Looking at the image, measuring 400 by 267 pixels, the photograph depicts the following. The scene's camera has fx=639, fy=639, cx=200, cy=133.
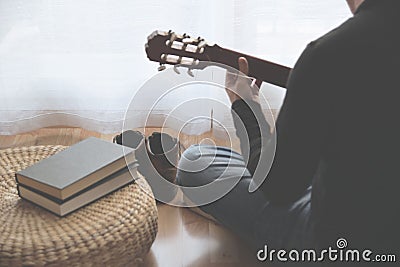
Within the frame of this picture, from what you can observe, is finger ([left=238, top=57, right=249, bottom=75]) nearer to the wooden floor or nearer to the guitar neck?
the guitar neck

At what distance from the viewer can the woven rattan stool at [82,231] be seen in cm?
125

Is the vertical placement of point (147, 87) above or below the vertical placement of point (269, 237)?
above

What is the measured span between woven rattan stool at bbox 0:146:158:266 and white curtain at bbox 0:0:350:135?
61 centimetres

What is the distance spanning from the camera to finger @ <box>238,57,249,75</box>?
141 centimetres

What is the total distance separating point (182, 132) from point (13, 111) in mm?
545

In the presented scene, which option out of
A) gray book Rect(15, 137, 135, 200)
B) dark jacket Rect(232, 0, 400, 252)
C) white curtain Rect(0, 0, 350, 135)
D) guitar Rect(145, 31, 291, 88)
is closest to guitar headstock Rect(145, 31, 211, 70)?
guitar Rect(145, 31, 291, 88)

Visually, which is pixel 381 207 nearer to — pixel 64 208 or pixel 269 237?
pixel 269 237

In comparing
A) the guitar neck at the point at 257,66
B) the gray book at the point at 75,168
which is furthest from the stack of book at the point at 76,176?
the guitar neck at the point at 257,66

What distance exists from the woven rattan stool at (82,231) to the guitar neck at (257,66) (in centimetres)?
35

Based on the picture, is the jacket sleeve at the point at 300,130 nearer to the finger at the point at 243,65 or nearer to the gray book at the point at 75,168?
the finger at the point at 243,65

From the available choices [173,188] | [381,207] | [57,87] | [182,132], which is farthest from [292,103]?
[57,87]

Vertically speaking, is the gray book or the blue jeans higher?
the gray book

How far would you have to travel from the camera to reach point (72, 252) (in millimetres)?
1257

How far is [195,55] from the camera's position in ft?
4.63
